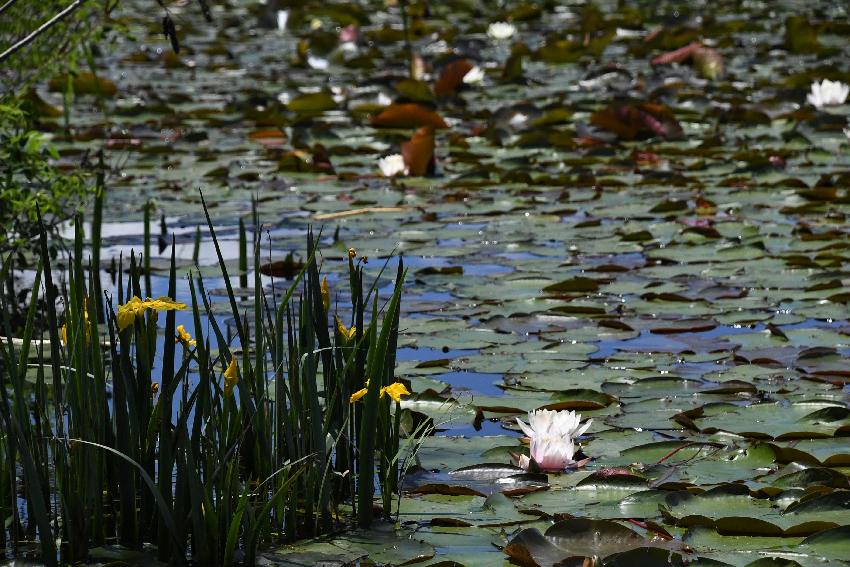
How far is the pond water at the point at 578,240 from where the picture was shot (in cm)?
238

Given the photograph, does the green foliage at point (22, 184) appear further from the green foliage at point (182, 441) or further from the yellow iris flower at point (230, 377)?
the yellow iris flower at point (230, 377)

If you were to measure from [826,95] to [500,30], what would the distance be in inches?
160

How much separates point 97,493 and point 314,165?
3.82m

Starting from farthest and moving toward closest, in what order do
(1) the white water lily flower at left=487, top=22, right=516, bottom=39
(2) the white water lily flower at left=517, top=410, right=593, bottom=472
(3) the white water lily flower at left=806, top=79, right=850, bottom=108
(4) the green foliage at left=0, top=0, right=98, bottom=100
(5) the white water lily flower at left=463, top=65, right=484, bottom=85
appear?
(1) the white water lily flower at left=487, top=22, right=516, bottom=39 < (5) the white water lily flower at left=463, top=65, right=484, bottom=85 < (3) the white water lily flower at left=806, top=79, right=850, bottom=108 < (4) the green foliage at left=0, top=0, right=98, bottom=100 < (2) the white water lily flower at left=517, top=410, right=593, bottom=472

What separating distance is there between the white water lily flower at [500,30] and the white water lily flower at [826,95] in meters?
3.98

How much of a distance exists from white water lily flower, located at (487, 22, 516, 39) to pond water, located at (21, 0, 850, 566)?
1.57 ft

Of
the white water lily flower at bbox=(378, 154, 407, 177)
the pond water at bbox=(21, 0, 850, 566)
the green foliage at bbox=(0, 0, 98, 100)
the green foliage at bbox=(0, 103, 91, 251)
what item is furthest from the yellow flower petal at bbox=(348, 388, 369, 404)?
the white water lily flower at bbox=(378, 154, 407, 177)

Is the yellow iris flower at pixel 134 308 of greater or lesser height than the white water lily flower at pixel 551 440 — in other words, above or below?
above

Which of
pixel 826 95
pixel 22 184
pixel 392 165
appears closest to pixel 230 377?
pixel 22 184

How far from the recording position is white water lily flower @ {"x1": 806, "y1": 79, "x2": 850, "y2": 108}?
6.90 meters

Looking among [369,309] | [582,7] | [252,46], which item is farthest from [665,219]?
[582,7]

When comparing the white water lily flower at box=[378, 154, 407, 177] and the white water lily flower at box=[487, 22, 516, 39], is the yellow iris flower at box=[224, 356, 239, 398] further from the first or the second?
the white water lily flower at box=[487, 22, 516, 39]

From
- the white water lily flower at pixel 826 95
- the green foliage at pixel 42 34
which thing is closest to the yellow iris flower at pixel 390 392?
the green foliage at pixel 42 34

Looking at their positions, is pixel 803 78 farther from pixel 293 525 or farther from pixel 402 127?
pixel 293 525
